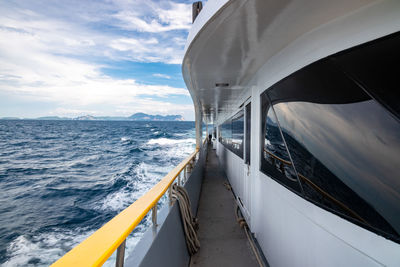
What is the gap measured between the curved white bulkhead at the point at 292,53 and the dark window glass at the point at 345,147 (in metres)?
0.09

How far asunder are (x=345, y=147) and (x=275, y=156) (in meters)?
0.96

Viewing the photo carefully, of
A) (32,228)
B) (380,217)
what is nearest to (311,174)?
(380,217)

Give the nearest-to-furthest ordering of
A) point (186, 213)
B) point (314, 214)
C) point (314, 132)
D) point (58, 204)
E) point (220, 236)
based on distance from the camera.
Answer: point (314, 132) < point (314, 214) < point (186, 213) < point (220, 236) < point (58, 204)

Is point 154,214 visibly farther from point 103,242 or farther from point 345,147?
point 345,147

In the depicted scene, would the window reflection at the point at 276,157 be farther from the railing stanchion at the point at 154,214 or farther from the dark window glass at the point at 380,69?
the railing stanchion at the point at 154,214

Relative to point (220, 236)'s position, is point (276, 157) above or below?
above

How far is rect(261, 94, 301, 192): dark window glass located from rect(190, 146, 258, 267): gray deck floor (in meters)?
0.99

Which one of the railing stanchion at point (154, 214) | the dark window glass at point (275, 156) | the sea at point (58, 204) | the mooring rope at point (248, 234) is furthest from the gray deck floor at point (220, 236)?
the railing stanchion at point (154, 214)

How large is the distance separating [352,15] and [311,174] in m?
0.83

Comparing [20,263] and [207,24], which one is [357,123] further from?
[20,263]

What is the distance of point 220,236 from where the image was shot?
2.84 meters

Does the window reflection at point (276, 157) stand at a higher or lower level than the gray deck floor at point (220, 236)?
higher

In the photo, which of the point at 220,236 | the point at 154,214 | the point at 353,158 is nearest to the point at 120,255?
the point at 154,214

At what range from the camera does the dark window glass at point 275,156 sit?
1.60 metres
